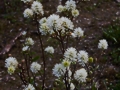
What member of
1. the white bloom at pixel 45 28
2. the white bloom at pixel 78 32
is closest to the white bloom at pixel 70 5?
the white bloom at pixel 78 32

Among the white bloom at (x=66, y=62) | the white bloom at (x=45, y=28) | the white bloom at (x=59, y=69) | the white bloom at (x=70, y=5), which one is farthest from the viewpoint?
the white bloom at (x=70, y=5)

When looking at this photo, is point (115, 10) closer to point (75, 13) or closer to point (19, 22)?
A: point (19, 22)

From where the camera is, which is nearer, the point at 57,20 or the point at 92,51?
the point at 57,20

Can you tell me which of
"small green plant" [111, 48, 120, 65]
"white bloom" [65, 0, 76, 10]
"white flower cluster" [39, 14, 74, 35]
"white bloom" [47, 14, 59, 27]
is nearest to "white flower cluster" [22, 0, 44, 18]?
"white flower cluster" [39, 14, 74, 35]

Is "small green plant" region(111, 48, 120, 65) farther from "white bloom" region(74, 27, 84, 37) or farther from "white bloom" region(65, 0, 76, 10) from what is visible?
"white bloom" region(65, 0, 76, 10)

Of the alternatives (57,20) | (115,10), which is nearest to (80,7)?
(115,10)

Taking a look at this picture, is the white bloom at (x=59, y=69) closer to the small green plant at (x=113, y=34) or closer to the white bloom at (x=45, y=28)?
the white bloom at (x=45, y=28)

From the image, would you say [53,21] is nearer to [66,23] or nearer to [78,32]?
[66,23]

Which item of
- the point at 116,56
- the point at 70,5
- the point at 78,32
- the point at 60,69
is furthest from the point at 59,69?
the point at 116,56
